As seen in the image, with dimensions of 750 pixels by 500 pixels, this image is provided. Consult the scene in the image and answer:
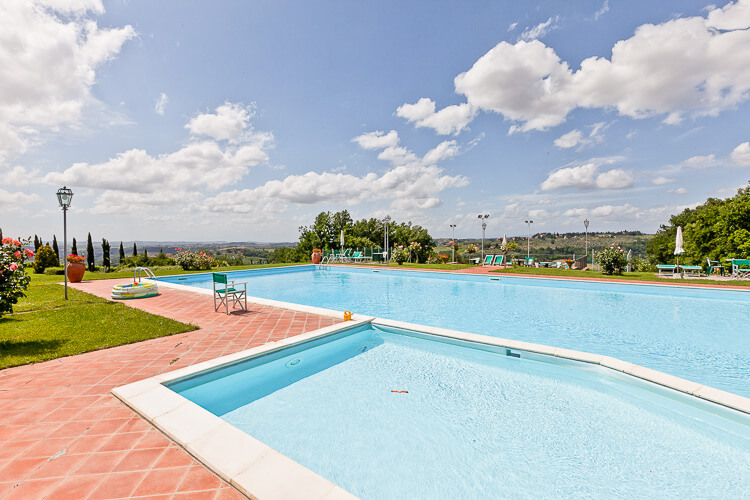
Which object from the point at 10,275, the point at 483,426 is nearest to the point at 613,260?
the point at 483,426

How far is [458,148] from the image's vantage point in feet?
67.1

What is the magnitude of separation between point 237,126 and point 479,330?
47.9 ft

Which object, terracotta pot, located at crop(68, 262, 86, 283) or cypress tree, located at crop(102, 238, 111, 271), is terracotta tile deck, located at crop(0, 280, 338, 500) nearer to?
terracotta pot, located at crop(68, 262, 86, 283)

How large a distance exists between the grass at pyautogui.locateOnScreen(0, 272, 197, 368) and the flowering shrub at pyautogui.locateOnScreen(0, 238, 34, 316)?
668 millimetres

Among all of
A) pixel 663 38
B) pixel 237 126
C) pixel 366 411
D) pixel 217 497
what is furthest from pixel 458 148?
pixel 217 497

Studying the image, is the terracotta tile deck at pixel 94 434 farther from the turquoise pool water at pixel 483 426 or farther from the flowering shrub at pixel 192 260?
the flowering shrub at pixel 192 260

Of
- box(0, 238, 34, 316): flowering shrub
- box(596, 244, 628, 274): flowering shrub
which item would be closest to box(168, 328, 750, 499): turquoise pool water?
box(0, 238, 34, 316): flowering shrub

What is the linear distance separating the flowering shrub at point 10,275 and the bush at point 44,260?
17.6 m

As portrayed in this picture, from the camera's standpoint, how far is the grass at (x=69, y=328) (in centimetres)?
399

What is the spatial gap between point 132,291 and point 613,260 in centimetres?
1874

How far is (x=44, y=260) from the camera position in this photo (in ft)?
54.9

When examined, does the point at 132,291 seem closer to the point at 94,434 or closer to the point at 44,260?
the point at 94,434

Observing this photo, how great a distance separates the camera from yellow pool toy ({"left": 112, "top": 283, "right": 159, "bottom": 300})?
25.8 feet

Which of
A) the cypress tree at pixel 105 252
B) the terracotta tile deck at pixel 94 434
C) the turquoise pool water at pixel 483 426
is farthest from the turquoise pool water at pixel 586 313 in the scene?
the cypress tree at pixel 105 252
